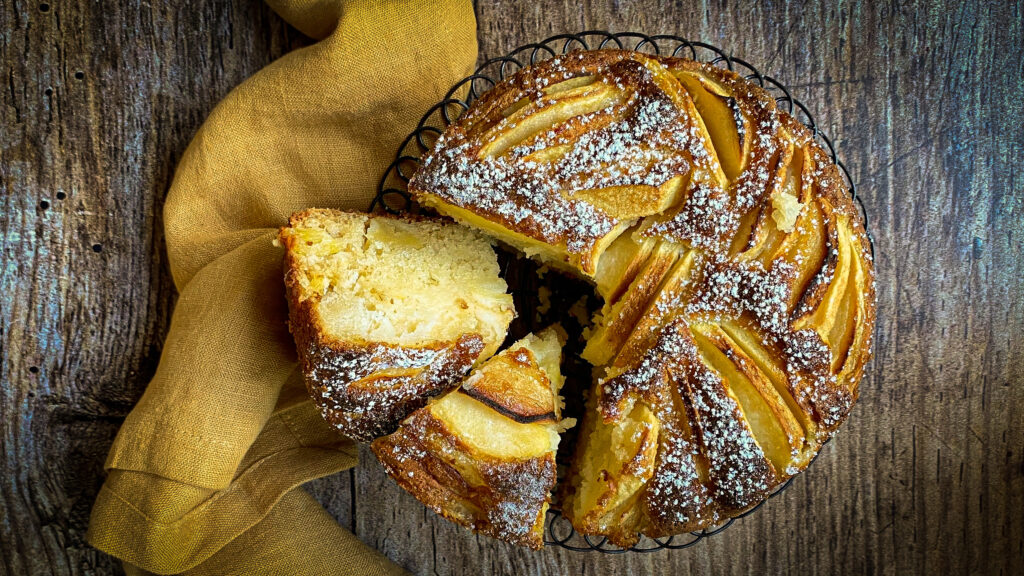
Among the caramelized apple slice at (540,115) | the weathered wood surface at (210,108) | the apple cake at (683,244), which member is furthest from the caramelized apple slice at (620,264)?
the weathered wood surface at (210,108)

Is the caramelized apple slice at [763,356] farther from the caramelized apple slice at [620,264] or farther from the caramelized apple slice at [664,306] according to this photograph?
the caramelized apple slice at [620,264]

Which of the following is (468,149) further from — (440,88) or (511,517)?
(511,517)

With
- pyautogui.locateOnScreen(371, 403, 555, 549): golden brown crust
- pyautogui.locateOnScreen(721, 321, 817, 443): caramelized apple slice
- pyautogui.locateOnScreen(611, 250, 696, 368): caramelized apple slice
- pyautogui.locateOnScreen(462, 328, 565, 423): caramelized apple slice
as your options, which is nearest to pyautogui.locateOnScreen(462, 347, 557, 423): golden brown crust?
pyautogui.locateOnScreen(462, 328, 565, 423): caramelized apple slice

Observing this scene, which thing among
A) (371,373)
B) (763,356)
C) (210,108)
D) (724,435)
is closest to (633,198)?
(763,356)

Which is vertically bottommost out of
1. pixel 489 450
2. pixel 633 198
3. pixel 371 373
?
pixel 489 450

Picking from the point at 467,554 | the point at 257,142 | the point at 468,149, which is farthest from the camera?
the point at 467,554

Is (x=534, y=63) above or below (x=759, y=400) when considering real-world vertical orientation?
above

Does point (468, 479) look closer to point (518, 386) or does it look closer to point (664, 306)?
point (518, 386)

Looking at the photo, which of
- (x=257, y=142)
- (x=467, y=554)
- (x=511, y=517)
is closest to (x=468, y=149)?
(x=257, y=142)
